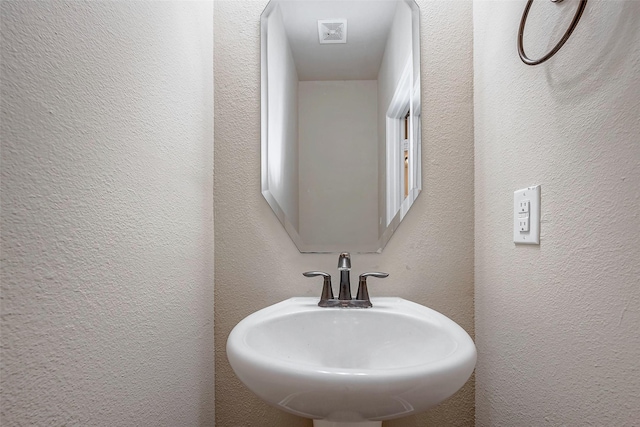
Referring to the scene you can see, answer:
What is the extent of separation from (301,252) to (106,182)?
0.61 meters

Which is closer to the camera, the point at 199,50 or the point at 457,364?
the point at 457,364

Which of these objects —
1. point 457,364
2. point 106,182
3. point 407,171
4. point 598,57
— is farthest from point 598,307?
point 106,182

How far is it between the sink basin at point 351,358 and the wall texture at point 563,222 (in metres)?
0.18

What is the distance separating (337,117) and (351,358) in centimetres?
70

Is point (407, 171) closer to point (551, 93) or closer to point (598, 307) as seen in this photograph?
point (551, 93)

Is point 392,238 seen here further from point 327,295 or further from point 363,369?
point 363,369

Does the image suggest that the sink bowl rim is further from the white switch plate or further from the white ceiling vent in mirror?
the white ceiling vent in mirror

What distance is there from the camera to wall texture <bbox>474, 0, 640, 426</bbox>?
0.53 metres

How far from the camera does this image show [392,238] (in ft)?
3.63

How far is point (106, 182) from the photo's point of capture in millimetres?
613

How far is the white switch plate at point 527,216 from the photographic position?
76cm

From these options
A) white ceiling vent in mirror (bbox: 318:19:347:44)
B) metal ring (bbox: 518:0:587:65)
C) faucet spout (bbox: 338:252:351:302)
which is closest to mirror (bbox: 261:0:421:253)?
white ceiling vent in mirror (bbox: 318:19:347:44)

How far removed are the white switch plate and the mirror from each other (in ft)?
1.15

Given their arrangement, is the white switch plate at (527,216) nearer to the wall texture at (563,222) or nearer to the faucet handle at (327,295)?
the wall texture at (563,222)
